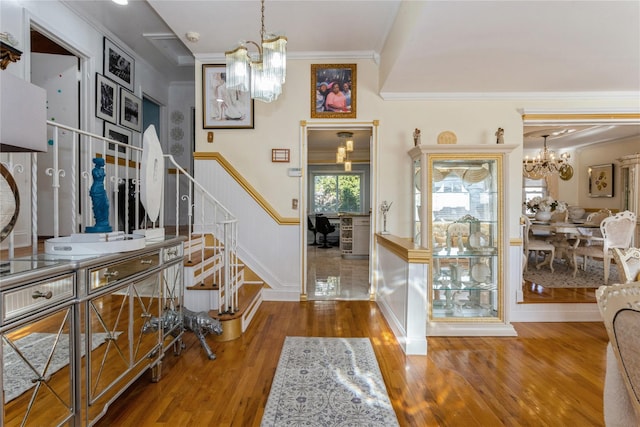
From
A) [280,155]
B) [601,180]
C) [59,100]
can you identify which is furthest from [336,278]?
[601,180]

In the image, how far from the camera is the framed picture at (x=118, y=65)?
164 inches

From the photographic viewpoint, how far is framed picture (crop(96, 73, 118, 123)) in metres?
4.03

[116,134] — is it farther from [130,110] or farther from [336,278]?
[336,278]

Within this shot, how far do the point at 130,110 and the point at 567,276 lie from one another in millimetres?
7441

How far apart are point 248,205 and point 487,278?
2.94 m

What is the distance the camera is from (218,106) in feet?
12.8

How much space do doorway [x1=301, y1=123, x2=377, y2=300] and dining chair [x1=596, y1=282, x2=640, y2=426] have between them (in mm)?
2924

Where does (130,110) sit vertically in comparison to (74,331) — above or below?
above

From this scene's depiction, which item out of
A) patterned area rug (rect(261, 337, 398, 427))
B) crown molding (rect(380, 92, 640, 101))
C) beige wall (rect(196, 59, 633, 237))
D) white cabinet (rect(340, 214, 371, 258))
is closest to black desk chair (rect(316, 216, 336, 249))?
white cabinet (rect(340, 214, 371, 258))

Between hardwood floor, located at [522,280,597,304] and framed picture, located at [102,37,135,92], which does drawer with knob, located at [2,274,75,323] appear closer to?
framed picture, located at [102,37,135,92]

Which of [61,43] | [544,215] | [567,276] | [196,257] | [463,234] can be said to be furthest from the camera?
[544,215]

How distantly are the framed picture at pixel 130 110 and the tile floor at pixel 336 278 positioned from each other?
12.6 ft

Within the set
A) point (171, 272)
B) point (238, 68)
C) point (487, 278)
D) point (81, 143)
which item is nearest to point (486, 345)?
point (487, 278)

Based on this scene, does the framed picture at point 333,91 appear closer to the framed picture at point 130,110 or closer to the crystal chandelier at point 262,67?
the crystal chandelier at point 262,67
